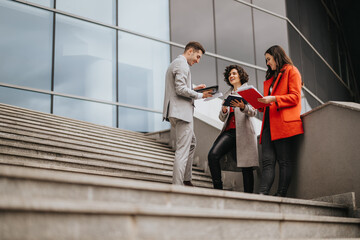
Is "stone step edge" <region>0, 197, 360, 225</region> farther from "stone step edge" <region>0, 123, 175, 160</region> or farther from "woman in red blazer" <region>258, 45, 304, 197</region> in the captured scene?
"stone step edge" <region>0, 123, 175, 160</region>

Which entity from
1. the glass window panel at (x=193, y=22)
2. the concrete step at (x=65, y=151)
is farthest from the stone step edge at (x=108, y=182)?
the glass window panel at (x=193, y=22)

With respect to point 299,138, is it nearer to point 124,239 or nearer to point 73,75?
point 124,239

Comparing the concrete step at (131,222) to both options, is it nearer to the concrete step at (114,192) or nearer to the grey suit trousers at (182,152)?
the concrete step at (114,192)

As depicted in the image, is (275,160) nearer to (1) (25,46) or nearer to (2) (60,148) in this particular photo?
(2) (60,148)

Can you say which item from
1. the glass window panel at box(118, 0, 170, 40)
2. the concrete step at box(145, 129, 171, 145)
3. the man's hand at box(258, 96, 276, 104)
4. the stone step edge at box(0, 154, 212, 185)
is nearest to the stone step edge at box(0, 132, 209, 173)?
the stone step edge at box(0, 154, 212, 185)

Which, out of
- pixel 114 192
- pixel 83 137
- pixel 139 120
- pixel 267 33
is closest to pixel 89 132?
pixel 83 137

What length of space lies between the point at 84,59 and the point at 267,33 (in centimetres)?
704

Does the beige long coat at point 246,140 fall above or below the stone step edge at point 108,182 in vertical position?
above

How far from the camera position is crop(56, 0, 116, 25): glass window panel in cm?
1144

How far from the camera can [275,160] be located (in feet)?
15.8

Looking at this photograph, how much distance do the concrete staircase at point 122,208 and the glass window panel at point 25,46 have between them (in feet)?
16.4

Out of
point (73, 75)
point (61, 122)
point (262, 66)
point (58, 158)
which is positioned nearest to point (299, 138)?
point (58, 158)

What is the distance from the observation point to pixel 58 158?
5051mm

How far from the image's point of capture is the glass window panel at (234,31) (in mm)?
14407
